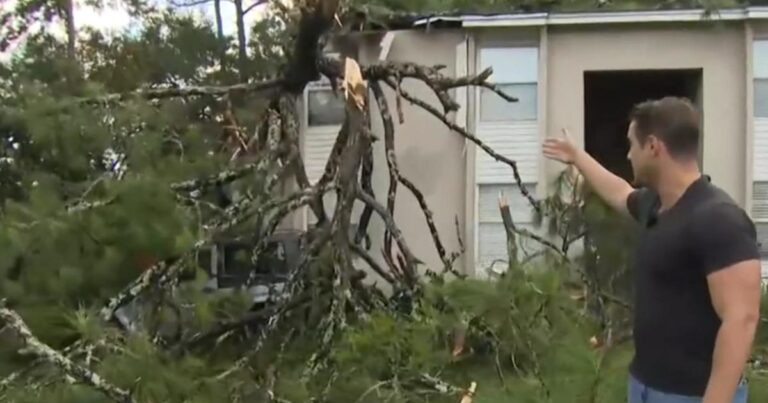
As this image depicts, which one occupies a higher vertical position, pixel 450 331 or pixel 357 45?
pixel 357 45

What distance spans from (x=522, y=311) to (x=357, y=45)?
260 inches

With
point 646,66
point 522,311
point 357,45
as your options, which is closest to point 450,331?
point 522,311

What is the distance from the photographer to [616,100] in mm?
12328

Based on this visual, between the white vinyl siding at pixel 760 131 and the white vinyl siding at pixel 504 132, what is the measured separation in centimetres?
218

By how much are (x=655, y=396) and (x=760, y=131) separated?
850cm

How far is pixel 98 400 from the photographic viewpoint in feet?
11.2

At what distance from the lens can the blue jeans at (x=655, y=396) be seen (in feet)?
7.84

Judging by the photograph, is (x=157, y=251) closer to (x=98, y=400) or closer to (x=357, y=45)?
(x=98, y=400)

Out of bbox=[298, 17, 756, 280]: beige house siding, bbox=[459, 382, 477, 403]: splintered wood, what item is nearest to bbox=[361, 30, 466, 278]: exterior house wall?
bbox=[298, 17, 756, 280]: beige house siding

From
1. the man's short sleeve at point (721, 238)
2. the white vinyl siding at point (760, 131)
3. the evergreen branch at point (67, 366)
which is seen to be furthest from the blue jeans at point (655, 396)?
the white vinyl siding at point (760, 131)

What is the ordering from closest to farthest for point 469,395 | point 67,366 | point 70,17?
point 67,366 → point 469,395 → point 70,17

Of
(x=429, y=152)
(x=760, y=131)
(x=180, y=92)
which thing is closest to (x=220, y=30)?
(x=429, y=152)

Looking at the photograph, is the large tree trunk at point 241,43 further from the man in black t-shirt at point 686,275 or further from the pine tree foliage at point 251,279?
the man in black t-shirt at point 686,275

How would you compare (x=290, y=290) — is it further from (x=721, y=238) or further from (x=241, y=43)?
(x=241, y=43)
